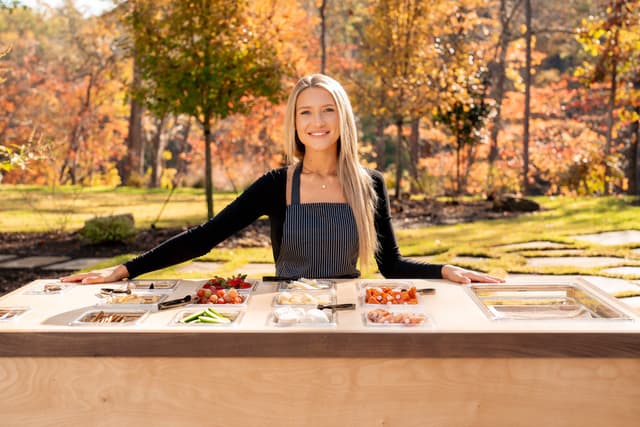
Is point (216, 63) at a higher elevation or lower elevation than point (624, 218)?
higher

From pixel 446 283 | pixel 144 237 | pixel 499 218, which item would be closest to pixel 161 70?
pixel 144 237

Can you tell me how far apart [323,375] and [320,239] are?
112 cm

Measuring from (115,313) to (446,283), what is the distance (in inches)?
46.7

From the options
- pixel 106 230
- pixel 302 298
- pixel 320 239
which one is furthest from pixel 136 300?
pixel 106 230

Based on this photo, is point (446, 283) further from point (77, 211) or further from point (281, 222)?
point (77, 211)

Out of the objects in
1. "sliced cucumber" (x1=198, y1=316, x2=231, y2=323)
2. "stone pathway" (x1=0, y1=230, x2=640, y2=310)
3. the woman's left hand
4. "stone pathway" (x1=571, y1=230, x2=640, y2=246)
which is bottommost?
"stone pathway" (x1=0, y1=230, x2=640, y2=310)

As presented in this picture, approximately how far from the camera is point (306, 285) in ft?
8.77

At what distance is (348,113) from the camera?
3.08 metres

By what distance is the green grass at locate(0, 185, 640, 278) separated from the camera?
6660mm

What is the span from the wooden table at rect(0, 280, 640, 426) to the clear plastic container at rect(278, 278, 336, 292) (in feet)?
1.69

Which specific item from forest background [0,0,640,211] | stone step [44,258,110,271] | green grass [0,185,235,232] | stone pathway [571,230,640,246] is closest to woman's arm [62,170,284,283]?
forest background [0,0,640,211]

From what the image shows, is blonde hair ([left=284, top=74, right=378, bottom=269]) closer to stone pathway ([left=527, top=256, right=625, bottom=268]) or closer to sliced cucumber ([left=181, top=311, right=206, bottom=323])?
sliced cucumber ([left=181, top=311, right=206, bottom=323])

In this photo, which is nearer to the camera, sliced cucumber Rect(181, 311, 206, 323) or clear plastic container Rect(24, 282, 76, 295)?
sliced cucumber Rect(181, 311, 206, 323)

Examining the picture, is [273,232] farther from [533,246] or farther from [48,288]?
[533,246]
